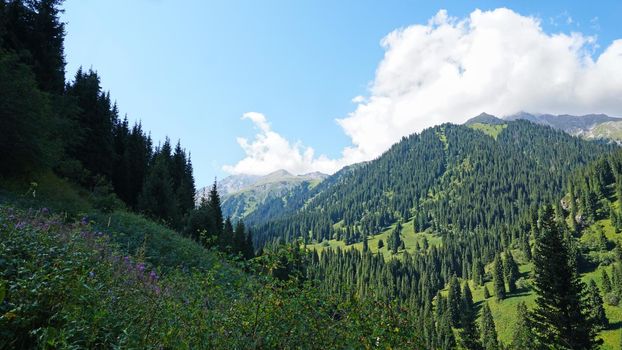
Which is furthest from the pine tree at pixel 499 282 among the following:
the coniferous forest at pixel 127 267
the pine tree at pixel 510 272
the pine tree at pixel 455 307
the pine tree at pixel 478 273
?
the coniferous forest at pixel 127 267

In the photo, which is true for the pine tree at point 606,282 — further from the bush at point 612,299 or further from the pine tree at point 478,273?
the pine tree at point 478,273

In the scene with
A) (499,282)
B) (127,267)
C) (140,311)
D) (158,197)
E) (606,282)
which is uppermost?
(158,197)

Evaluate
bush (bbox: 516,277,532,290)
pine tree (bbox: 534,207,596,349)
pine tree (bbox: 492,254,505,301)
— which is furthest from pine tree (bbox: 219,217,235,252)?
bush (bbox: 516,277,532,290)

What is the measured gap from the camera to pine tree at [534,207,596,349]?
3951 cm

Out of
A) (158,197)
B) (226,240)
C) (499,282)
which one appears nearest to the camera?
(158,197)

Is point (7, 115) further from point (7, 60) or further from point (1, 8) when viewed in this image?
point (1, 8)

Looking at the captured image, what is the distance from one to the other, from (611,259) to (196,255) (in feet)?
555

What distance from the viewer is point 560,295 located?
133 feet

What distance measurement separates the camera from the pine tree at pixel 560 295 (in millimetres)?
39509

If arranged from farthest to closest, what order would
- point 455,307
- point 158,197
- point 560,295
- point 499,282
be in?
point 499,282
point 455,307
point 560,295
point 158,197

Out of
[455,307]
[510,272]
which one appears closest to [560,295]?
[455,307]

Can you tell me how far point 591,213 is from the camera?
162 meters

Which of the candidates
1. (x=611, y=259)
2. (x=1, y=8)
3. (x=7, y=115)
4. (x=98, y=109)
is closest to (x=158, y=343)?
(x=7, y=115)

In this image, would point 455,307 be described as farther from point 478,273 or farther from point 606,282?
point 606,282
